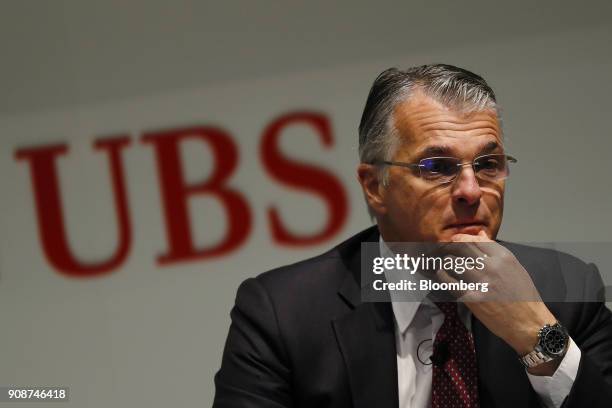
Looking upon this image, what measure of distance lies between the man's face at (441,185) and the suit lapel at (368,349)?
19cm

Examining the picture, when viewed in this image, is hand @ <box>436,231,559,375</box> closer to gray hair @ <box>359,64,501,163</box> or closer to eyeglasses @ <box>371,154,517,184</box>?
eyeglasses @ <box>371,154,517,184</box>

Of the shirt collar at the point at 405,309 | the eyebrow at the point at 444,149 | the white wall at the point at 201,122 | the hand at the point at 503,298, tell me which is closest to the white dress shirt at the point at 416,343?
the shirt collar at the point at 405,309

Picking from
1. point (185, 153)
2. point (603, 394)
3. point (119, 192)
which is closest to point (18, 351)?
point (119, 192)

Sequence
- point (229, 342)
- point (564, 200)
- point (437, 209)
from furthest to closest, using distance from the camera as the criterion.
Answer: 1. point (564, 200)
2. point (229, 342)
3. point (437, 209)

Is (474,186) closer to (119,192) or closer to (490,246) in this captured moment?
(490,246)

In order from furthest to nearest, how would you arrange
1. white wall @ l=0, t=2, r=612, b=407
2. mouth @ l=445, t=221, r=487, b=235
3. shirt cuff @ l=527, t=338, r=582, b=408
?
white wall @ l=0, t=2, r=612, b=407 → mouth @ l=445, t=221, r=487, b=235 → shirt cuff @ l=527, t=338, r=582, b=408

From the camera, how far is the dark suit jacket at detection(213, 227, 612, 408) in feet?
6.22

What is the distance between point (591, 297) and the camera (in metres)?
2.07

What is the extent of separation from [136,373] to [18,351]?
44 centimetres

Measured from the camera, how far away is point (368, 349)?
195cm

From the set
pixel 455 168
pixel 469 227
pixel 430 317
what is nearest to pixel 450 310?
pixel 430 317

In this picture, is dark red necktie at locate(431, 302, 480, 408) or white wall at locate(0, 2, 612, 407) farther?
white wall at locate(0, 2, 612, 407)

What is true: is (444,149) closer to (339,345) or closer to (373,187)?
(373,187)

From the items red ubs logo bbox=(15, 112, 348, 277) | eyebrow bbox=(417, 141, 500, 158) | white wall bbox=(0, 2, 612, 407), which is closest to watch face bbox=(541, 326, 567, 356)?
eyebrow bbox=(417, 141, 500, 158)
